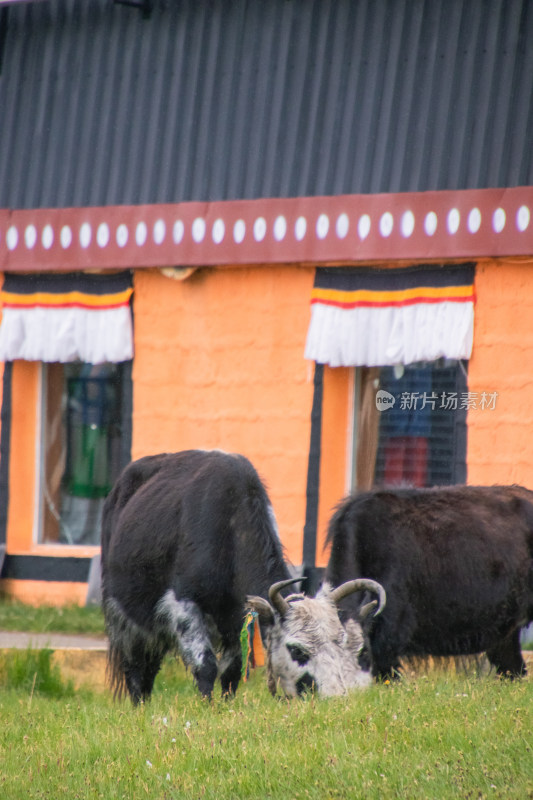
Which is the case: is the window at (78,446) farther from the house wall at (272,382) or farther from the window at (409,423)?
the window at (409,423)

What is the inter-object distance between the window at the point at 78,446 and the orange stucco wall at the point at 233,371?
61cm

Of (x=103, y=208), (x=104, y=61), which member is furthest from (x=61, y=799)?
(x=104, y=61)

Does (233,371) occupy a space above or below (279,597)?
above

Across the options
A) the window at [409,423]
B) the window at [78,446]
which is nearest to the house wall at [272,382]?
the window at [409,423]

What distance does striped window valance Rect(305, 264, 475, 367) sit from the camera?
1131cm

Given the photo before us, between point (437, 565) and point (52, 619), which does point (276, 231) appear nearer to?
point (52, 619)

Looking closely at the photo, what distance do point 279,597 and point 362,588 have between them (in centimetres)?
59

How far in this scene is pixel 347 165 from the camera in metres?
12.0

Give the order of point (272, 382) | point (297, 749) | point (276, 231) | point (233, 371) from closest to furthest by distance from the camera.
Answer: point (297, 749)
point (276, 231)
point (272, 382)
point (233, 371)

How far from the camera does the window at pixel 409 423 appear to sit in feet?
38.2

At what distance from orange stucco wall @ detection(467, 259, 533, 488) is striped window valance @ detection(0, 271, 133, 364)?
354 cm

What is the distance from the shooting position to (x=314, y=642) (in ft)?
24.7

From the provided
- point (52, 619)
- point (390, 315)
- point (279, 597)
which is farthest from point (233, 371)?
point (279, 597)

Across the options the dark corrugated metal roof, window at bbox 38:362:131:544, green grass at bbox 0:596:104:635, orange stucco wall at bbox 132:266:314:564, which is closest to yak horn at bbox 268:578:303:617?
green grass at bbox 0:596:104:635
